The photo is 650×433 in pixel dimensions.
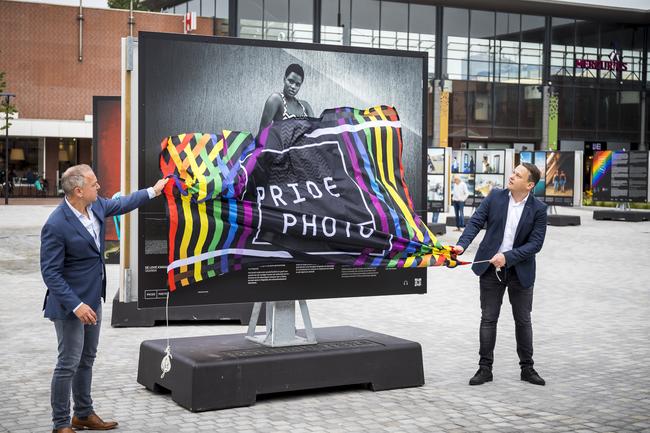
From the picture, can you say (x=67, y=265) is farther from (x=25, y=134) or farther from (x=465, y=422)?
(x=25, y=134)

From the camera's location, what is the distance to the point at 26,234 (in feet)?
86.6

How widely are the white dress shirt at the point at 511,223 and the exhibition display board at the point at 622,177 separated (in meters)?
32.0

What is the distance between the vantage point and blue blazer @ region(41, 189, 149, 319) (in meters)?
6.24

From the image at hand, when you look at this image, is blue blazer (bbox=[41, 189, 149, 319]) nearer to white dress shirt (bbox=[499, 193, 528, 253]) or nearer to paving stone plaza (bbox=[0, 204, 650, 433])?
paving stone plaza (bbox=[0, 204, 650, 433])

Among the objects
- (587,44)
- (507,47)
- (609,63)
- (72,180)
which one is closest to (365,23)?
(507,47)

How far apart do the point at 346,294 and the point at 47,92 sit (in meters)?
52.6

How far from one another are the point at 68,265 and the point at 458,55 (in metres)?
55.8

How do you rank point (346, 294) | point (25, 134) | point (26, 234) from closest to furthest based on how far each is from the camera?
1. point (346, 294)
2. point (26, 234)
3. point (25, 134)

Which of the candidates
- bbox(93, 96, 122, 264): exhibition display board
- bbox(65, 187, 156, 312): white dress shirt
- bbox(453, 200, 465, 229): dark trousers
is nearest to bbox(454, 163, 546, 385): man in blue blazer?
bbox(65, 187, 156, 312): white dress shirt

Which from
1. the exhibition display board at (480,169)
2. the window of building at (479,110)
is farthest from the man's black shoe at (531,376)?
the window of building at (479,110)

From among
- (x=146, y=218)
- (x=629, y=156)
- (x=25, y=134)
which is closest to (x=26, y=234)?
(x=146, y=218)

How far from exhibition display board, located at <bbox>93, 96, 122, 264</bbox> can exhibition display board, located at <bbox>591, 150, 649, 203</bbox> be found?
28.8m

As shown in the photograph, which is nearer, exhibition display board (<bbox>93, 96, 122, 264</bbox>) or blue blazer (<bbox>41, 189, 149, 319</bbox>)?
blue blazer (<bbox>41, 189, 149, 319</bbox>)

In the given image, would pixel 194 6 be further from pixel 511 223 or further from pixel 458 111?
pixel 511 223
